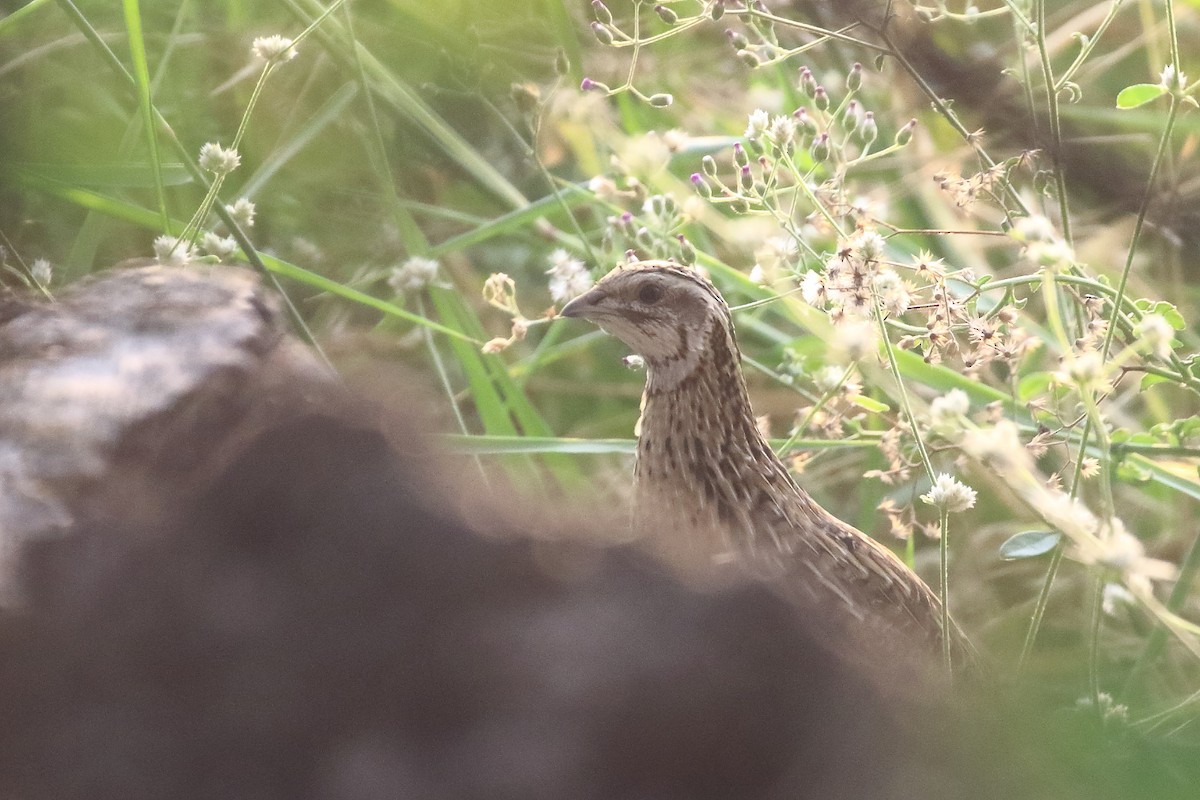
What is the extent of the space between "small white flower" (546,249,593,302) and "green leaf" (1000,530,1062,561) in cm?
52

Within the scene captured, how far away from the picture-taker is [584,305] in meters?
1.13

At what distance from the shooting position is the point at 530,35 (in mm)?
1762

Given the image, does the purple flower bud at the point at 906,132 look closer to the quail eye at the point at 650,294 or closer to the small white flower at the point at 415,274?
the quail eye at the point at 650,294

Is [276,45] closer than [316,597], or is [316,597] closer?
[316,597]

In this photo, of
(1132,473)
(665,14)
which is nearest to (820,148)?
(665,14)

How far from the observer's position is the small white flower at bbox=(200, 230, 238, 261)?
3.53 feet

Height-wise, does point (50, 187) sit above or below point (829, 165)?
below

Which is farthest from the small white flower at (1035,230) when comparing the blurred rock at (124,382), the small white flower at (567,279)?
the small white flower at (567,279)

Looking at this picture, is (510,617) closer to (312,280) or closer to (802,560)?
(802,560)

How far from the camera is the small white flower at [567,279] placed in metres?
1.23

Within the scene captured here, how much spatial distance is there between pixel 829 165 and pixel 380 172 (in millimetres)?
573

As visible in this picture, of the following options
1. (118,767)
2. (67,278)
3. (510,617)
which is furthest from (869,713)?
(67,278)

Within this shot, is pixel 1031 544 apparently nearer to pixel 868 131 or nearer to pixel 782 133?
pixel 782 133

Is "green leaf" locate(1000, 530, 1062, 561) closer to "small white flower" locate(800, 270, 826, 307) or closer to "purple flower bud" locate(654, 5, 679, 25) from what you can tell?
"small white flower" locate(800, 270, 826, 307)
